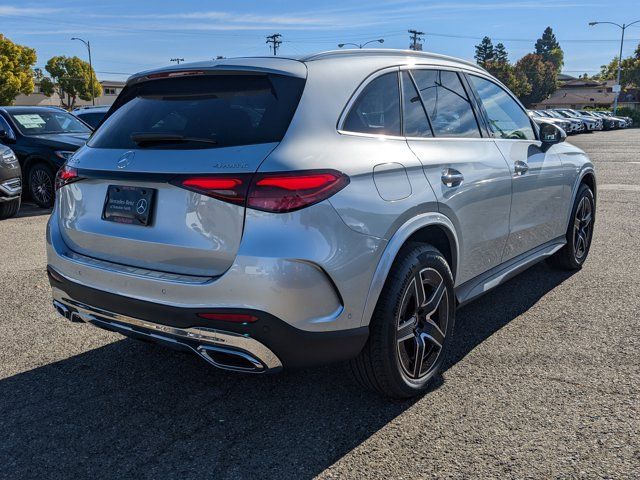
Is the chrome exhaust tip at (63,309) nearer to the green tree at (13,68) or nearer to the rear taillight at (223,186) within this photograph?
the rear taillight at (223,186)

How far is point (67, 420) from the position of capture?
3.06 m

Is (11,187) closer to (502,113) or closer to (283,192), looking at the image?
(502,113)

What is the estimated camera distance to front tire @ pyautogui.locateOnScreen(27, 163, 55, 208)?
9.90 m

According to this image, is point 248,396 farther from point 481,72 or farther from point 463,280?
point 481,72

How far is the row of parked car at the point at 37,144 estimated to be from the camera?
9766 millimetres

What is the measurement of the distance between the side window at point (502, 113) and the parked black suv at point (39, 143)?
24.2 feet

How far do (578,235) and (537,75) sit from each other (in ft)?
326

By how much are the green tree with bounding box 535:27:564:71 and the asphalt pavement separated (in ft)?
555

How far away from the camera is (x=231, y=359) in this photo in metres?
2.69

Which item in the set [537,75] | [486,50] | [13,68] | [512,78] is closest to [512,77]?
[512,78]

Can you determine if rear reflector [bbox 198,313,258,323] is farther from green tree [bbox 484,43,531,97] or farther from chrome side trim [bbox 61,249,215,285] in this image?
green tree [bbox 484,43,531,97]

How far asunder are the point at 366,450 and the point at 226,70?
1890 mm

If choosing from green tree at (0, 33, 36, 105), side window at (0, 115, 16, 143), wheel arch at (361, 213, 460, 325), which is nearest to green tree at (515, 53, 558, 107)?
green tree at (0, 33, 36, 105)

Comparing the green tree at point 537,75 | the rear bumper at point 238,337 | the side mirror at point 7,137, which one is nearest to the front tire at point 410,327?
the rear bumper at point 238,337
